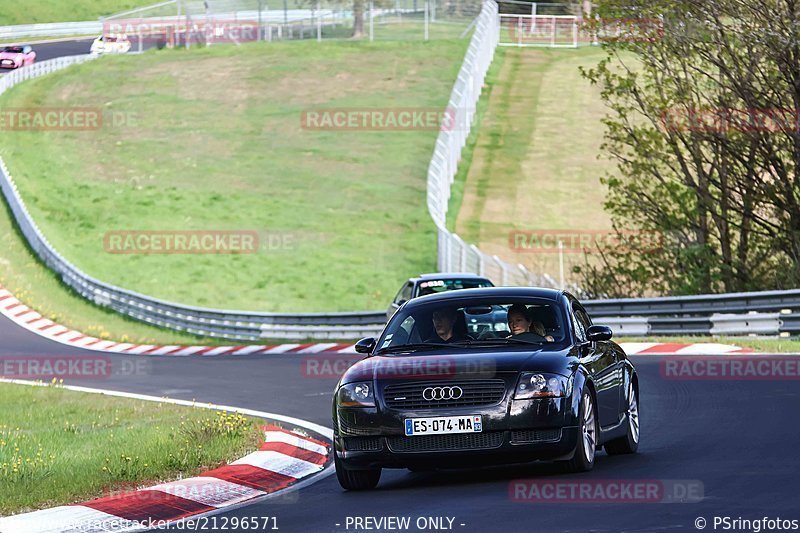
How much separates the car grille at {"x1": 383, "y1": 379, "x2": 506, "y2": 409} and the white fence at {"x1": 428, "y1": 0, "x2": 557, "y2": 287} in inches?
764

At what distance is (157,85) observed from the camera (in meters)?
78.6

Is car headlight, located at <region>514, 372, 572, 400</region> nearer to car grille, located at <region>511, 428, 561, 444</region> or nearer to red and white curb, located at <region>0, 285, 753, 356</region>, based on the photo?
car grille, located at <region>511, 428, 561, 444</region>

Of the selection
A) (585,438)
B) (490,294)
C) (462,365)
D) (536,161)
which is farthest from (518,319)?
(536,161)

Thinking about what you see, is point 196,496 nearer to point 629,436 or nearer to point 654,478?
point 654,478

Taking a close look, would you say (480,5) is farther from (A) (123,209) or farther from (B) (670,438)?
(B) (670,438)

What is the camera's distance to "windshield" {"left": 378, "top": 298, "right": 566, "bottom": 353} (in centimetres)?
1130

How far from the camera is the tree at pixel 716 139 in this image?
27.1 metres

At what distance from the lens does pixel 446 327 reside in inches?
454

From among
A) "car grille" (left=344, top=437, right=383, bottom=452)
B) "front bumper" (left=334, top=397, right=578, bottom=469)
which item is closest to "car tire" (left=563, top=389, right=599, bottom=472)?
"front bumper" (left=334, top=397, right=578, bottom=469)

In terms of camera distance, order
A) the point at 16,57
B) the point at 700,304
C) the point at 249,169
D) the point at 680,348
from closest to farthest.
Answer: the point at 680,348
the point at 700,304
the point at 249,169
the point at 16,57

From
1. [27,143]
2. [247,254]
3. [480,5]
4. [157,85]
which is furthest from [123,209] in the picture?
[480,5]

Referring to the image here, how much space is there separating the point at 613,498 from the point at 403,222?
143 ft

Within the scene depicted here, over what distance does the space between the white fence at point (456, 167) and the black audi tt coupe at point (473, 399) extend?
1840 cm

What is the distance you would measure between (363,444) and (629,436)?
2530 mm
